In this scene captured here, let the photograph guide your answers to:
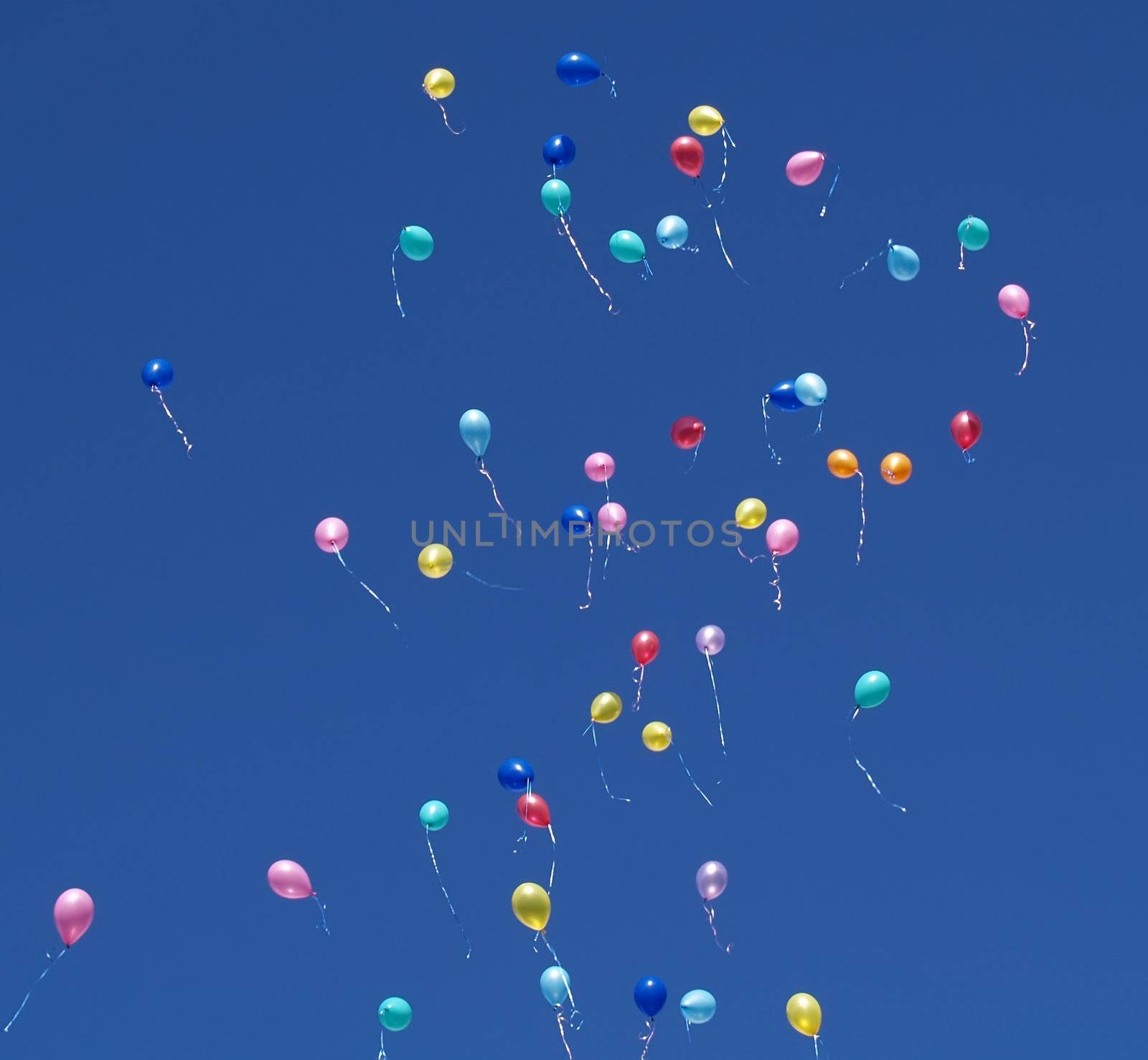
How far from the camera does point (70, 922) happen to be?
11.2 meters

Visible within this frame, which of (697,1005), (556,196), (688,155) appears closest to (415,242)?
(556,196)

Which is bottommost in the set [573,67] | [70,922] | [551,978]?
[70,922]

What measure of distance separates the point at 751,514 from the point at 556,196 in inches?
93.6

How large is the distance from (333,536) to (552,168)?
268 cm

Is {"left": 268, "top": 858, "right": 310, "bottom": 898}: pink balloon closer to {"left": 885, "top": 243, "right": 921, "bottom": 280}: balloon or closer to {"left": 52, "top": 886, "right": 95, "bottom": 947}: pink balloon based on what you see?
{"left": 52, "top": 886, "right": 95, "bottom": 947}: pink balloon

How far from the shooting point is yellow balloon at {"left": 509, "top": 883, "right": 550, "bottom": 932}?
11242 mm

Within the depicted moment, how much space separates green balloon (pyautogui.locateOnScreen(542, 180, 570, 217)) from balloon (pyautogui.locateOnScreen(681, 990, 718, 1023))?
493cm

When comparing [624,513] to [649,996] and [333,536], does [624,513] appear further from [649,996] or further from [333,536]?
[649,996]

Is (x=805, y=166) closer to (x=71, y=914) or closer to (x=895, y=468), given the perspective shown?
(x=895, y=468)

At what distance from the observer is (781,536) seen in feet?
40.5

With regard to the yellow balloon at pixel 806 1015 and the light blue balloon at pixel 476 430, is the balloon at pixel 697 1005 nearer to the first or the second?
the yellow balloon at pixel 806 1015

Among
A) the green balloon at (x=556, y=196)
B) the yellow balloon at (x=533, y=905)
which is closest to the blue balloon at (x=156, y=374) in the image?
the green balloon at (x=556, y=196)

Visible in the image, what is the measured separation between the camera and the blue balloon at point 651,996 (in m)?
11.5

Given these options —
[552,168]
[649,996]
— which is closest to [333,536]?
[552,168]
